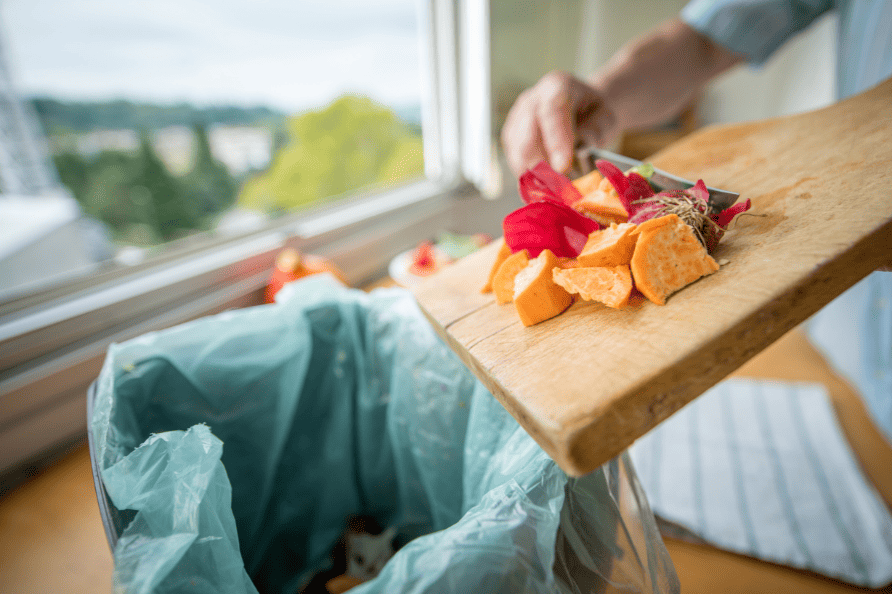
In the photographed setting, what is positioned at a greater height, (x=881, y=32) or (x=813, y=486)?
(x=881, y=32)

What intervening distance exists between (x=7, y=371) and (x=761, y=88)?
7.01 ft

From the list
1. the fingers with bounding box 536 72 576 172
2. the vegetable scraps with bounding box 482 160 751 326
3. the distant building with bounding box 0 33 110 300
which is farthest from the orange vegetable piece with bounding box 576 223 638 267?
the distant building with bounding box 0 33 110 300

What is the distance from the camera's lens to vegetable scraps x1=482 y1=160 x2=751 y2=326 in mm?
262

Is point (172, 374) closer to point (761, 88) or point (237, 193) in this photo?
point (237, 193)

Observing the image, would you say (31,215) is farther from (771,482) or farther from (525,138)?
(771,482)

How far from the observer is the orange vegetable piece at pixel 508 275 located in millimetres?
319

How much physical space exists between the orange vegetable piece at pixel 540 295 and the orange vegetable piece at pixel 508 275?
20 millimetres

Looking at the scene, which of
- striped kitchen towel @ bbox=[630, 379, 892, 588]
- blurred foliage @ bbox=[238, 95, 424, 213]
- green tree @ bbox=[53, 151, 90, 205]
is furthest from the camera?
blurred foliage @ bbox=[238, 95, 424, 213]

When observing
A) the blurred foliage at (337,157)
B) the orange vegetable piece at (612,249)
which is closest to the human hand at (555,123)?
the orange vegetable piece at (612,249)

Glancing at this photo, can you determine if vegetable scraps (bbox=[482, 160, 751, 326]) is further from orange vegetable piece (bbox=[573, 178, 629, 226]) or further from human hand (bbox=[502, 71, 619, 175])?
human hand (bbox=[502, 71, 619, 175])

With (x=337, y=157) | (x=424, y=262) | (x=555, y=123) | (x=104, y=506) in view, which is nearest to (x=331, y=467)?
(x=104, y=506)

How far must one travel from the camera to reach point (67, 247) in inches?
23.3

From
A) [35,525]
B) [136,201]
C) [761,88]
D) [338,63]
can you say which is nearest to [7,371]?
[35,525]

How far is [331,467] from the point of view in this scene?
19.5 inches
